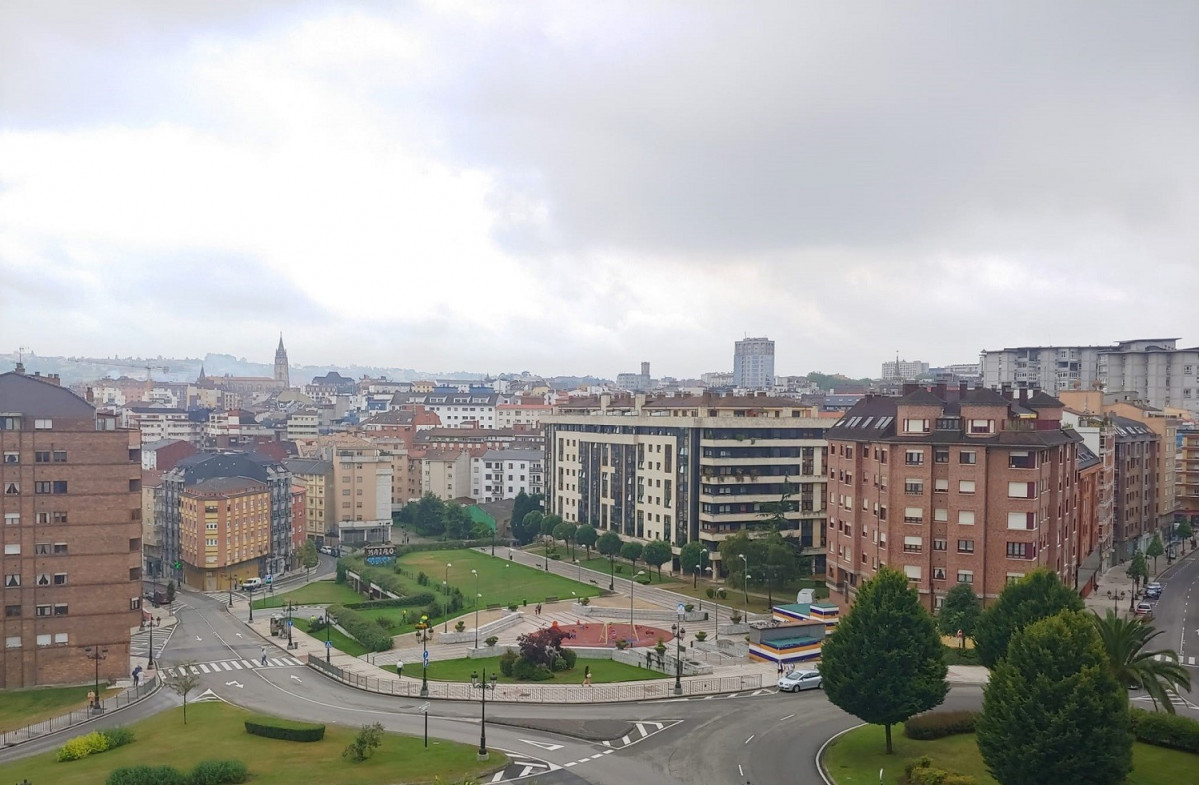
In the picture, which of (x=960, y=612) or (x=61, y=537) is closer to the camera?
(x=960, y=612)

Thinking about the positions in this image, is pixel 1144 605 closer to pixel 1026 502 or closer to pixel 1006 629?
pixel 1026 502

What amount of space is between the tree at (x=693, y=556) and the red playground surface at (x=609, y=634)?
1924 centimetres

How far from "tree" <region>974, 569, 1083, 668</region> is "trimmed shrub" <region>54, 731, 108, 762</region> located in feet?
154

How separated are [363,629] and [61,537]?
22963 mm

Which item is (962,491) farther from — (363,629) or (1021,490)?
(363,629)

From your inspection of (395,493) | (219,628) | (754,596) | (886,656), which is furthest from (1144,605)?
(395,493)

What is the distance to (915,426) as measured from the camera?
2921 inches

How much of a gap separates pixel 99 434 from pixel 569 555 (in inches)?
2472

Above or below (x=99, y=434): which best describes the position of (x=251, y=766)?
below

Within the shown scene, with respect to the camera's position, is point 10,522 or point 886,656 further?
point 10,522

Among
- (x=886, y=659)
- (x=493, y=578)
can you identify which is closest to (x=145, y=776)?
(x=886, y=659)

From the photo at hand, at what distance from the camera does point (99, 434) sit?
71812 mm

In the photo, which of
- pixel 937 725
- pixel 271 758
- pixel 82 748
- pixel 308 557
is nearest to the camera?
pixel 937 725

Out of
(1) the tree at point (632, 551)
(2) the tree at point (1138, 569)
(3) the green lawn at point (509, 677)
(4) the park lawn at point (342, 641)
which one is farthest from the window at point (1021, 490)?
(4) the park lawn at point (342, 641)
